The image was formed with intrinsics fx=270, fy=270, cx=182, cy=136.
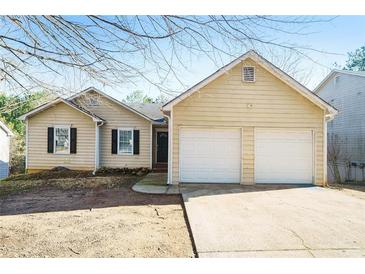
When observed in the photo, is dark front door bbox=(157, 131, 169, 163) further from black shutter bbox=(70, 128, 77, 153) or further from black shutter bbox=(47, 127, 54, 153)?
black shutter bbox=(47, 127, 54, 153)

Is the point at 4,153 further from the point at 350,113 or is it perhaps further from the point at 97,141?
the point at 350,113

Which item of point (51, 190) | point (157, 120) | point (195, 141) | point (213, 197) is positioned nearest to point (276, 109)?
point (195, 141)

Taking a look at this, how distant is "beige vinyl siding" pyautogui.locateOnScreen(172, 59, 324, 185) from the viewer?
9203 millimetres

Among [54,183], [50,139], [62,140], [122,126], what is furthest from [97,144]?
[54,183]

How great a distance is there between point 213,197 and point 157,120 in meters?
7.83

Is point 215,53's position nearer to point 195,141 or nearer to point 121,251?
point 121,251

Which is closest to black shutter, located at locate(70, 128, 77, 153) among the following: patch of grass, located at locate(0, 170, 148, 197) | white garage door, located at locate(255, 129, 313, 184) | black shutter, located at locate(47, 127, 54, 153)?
black shutter, located at locate(47, 127, 54, 153)

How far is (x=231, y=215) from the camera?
5.47m

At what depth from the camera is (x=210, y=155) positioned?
30.4 ft

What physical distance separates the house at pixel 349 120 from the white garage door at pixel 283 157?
6076 mm

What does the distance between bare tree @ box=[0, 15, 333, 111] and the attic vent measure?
21.3ft

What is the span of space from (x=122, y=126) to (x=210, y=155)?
20.5 feet

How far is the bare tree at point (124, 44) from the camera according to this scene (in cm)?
283

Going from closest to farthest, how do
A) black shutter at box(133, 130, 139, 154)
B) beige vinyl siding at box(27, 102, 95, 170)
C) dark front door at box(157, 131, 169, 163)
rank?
beige vinyl siding at box(27, 102, 95, 170) < black shutter at box(133, 130, 139, 154) < dark front door at box(157, 131, 169, 163)
